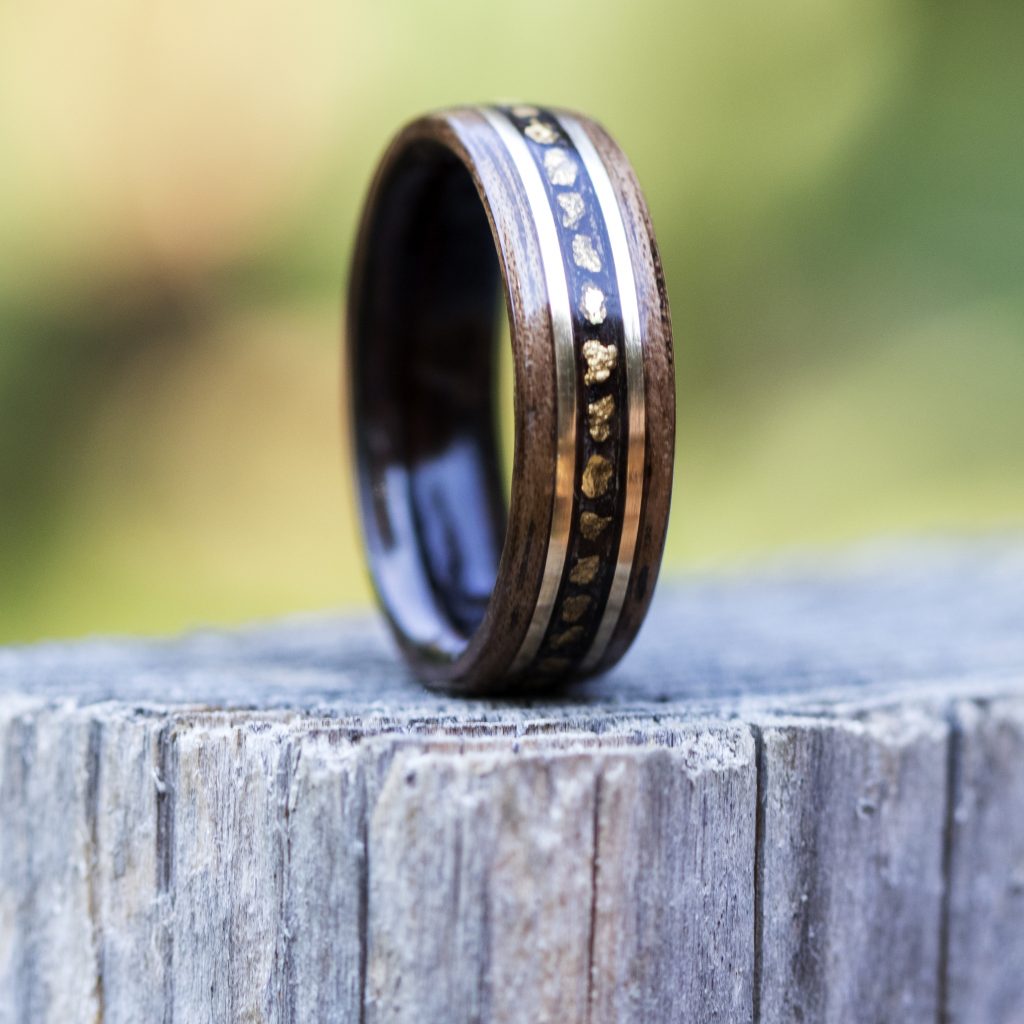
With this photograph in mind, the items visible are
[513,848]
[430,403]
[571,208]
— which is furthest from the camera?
[430,403]

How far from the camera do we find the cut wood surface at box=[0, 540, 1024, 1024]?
2.85 ft

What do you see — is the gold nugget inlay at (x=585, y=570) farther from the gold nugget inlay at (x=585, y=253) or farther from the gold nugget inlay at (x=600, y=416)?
the gold nugget inlay at (x=585, y=253)

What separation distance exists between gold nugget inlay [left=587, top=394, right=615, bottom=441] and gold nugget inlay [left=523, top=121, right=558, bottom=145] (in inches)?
9.5

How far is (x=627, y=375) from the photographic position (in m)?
0.94

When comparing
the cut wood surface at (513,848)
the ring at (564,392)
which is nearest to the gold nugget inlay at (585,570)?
the ring at (564,392)

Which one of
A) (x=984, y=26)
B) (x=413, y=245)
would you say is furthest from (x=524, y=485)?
(x=984, y=26)

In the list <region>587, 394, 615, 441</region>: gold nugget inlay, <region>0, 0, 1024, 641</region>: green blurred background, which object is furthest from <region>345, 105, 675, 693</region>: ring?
<region>0, 0, 1024, 641</region>: green blurred background

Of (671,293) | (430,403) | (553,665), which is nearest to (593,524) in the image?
(553,665)

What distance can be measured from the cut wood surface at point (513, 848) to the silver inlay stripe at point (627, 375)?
11 centimetres

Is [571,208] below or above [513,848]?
above

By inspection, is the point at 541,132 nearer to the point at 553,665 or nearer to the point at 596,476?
the point at 596,476

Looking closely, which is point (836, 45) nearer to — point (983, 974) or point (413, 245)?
point (413, 245)

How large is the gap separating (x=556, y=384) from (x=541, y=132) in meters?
0.25

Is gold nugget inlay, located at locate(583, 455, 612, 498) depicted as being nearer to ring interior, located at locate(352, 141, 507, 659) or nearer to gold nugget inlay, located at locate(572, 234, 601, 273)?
gold nugget inlay, located at locate(572, 234, 601, 273)
